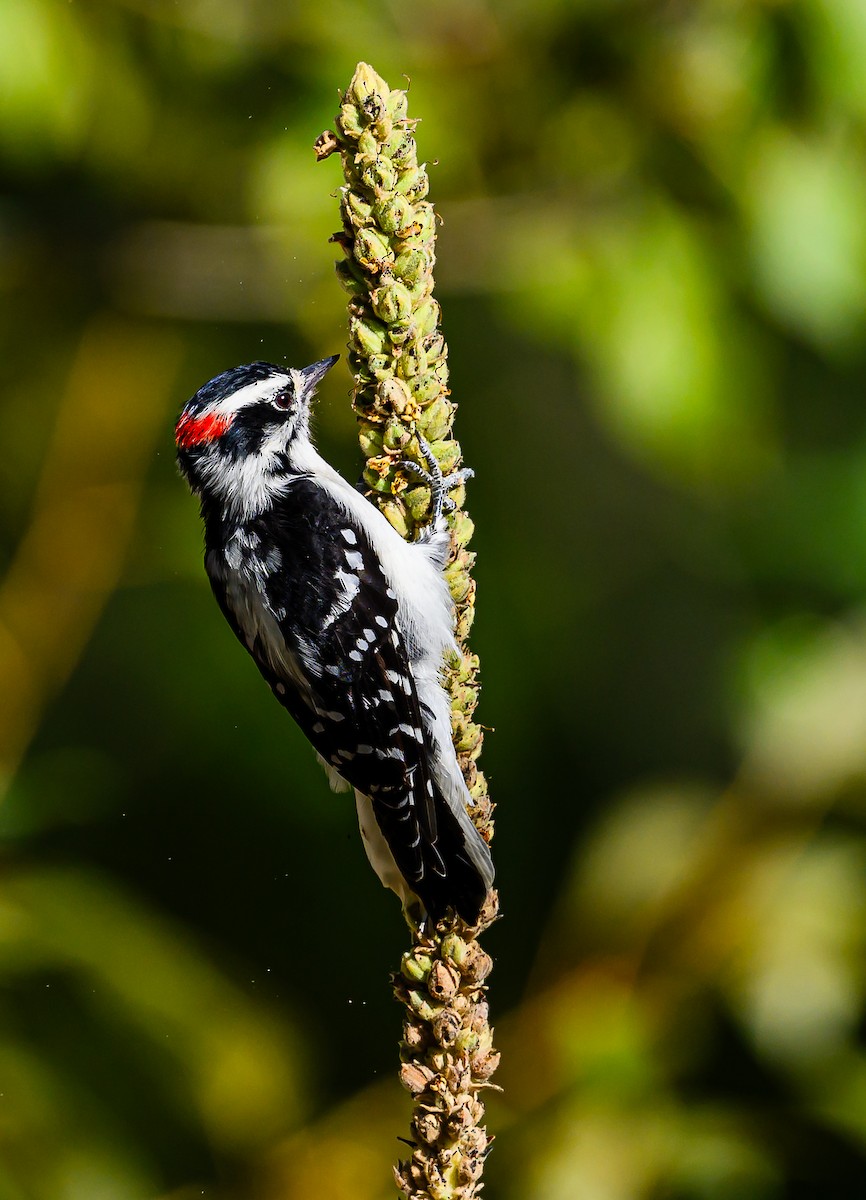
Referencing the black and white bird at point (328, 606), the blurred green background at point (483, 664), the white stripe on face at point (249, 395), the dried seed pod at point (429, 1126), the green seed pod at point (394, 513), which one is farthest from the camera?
the blurred green background at point (483, 664)

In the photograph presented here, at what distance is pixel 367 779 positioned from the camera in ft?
4.84

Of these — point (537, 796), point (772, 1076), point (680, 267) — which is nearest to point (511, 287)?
point (680, 267)

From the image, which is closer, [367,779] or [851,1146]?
[367,779]

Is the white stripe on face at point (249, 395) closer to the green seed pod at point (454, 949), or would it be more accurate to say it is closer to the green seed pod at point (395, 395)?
the green seed pod at point (395, 395)

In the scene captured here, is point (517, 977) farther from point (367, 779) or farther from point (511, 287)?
point (511, 287)

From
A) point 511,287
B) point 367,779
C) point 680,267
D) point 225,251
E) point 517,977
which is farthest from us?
point 517,977

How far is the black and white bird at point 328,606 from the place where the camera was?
145 centimetres

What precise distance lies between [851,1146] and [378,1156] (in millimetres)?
909

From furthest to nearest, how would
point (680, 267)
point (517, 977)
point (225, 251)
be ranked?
1. point (517, 977)
2. point (225, 251)
3. point (680, 267)

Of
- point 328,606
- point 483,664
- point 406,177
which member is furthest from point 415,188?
point 483,664

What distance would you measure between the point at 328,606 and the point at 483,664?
816 millimetres

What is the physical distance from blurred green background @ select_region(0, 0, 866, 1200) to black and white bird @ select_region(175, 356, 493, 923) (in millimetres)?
385

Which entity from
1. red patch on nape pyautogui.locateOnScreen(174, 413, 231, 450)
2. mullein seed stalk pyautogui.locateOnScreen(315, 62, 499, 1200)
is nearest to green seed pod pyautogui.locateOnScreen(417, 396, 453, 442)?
mullein seed stalk pyautogui.locateOnScreen(315, 62, 499, 1200)

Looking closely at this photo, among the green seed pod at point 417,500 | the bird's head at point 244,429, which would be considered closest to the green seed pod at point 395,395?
the green seed pod at point 417,500
